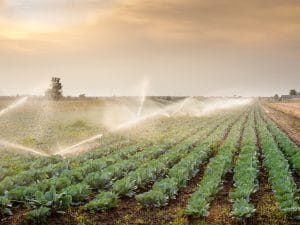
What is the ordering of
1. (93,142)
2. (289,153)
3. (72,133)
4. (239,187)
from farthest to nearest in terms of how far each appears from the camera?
(72,133) < (93,142) < (289,153) < (239,187)

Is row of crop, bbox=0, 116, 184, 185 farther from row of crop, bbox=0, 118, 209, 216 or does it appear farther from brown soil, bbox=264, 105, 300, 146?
brown soil, bbox=264, 105, 300, 146

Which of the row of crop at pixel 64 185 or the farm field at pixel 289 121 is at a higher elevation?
the row of crop at pixel 64 185

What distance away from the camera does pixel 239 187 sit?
13086mm

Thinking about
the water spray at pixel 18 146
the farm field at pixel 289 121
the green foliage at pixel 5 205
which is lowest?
the water spray at pixel 18 146

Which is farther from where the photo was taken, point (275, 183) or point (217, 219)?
point (275, 183)

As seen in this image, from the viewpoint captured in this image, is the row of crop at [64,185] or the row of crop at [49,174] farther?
the row of crop at [49,174]

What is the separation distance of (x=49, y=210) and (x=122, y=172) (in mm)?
4693

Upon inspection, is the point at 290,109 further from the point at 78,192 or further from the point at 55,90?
the point at 78,192

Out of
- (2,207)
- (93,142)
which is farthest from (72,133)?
(2,207)

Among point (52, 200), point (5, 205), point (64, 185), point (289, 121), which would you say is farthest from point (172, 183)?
point (289, 121)

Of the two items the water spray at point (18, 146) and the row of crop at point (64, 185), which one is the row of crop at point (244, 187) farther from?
the water spray at point (18, 146)

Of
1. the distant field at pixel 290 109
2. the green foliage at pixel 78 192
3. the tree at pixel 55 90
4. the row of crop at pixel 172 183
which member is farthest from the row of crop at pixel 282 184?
the tree at pixel 55 90

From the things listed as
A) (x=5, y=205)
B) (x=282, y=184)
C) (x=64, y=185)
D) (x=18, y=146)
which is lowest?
(x=18, y=146)

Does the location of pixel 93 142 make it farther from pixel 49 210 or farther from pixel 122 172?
pixel 49 210
